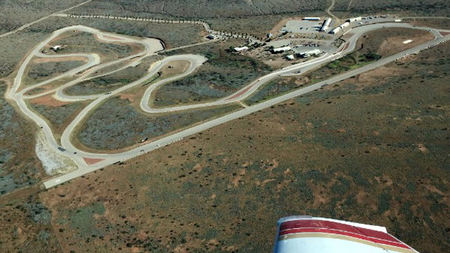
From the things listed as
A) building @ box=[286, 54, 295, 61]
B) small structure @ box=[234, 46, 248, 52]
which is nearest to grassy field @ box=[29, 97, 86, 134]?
small structure @ box=[234, 46, 248, 52]

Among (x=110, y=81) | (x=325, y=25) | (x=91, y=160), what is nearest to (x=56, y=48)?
(x=110, y=81)

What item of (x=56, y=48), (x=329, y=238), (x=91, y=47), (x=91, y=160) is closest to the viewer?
(x=329, y=238)

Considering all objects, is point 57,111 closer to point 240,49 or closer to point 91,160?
point 91,160

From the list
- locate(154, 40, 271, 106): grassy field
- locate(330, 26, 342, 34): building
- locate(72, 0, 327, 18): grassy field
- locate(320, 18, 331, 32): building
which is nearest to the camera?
locate(154, 40, 271, 106): grassy field

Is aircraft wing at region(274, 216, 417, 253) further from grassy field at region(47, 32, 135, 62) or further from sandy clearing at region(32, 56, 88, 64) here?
sandy clearing at region(32, 56, 88, 64)

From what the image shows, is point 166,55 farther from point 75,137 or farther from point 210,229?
point 210,229

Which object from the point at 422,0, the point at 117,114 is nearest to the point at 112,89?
the point at 117,114
